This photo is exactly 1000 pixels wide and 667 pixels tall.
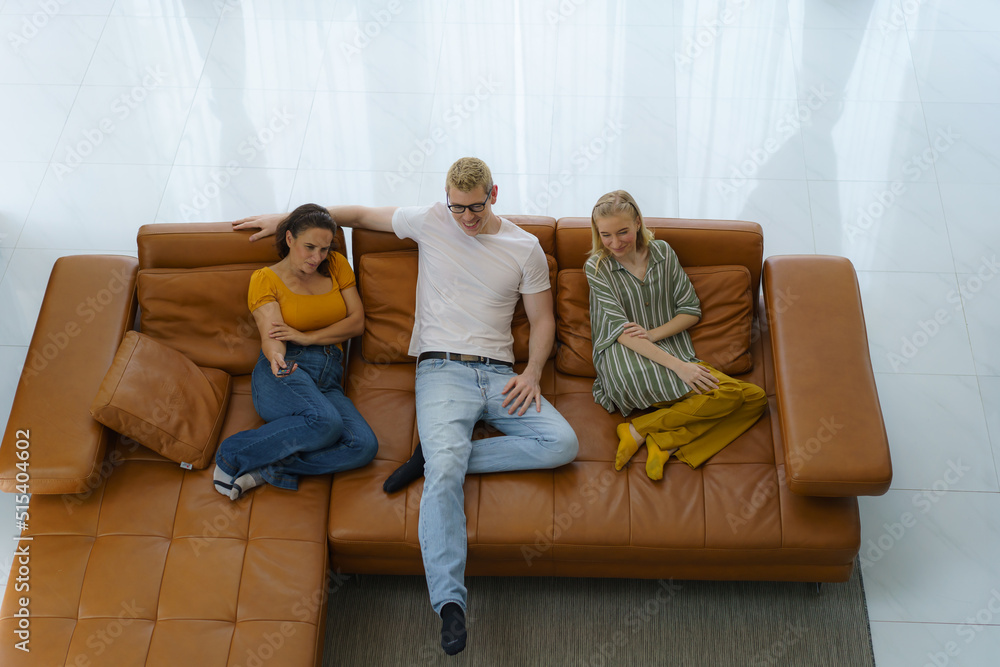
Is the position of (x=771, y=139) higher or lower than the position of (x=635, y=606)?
higher

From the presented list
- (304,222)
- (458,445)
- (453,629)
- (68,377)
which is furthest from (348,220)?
(453,629)

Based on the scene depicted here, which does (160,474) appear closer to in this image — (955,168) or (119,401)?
(119,401)

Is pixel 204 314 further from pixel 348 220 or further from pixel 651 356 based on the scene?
pixel 651 356

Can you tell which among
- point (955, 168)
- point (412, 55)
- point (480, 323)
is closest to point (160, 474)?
point (480, 323)

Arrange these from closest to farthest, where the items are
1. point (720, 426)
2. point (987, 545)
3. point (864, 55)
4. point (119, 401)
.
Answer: point (119, 401) → point (720, 426) → point (987, 545) → point (864, 55)

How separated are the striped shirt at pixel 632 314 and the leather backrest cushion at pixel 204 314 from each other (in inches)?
52.2

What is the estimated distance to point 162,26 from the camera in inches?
201

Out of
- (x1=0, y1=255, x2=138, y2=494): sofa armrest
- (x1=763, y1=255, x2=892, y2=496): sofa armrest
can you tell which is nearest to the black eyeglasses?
(x1=763, y1=255, x2=892, y2=496): sofa armrest

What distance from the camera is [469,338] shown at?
3.10 meters

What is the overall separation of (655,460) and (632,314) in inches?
22.2

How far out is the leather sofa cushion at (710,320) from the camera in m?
3.10

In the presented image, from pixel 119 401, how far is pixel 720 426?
2.10 meters

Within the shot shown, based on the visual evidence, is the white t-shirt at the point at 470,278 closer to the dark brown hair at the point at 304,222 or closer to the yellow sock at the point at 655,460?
the dark brown hair at the point at 304,222

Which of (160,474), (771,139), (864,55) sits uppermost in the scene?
(864,55)
